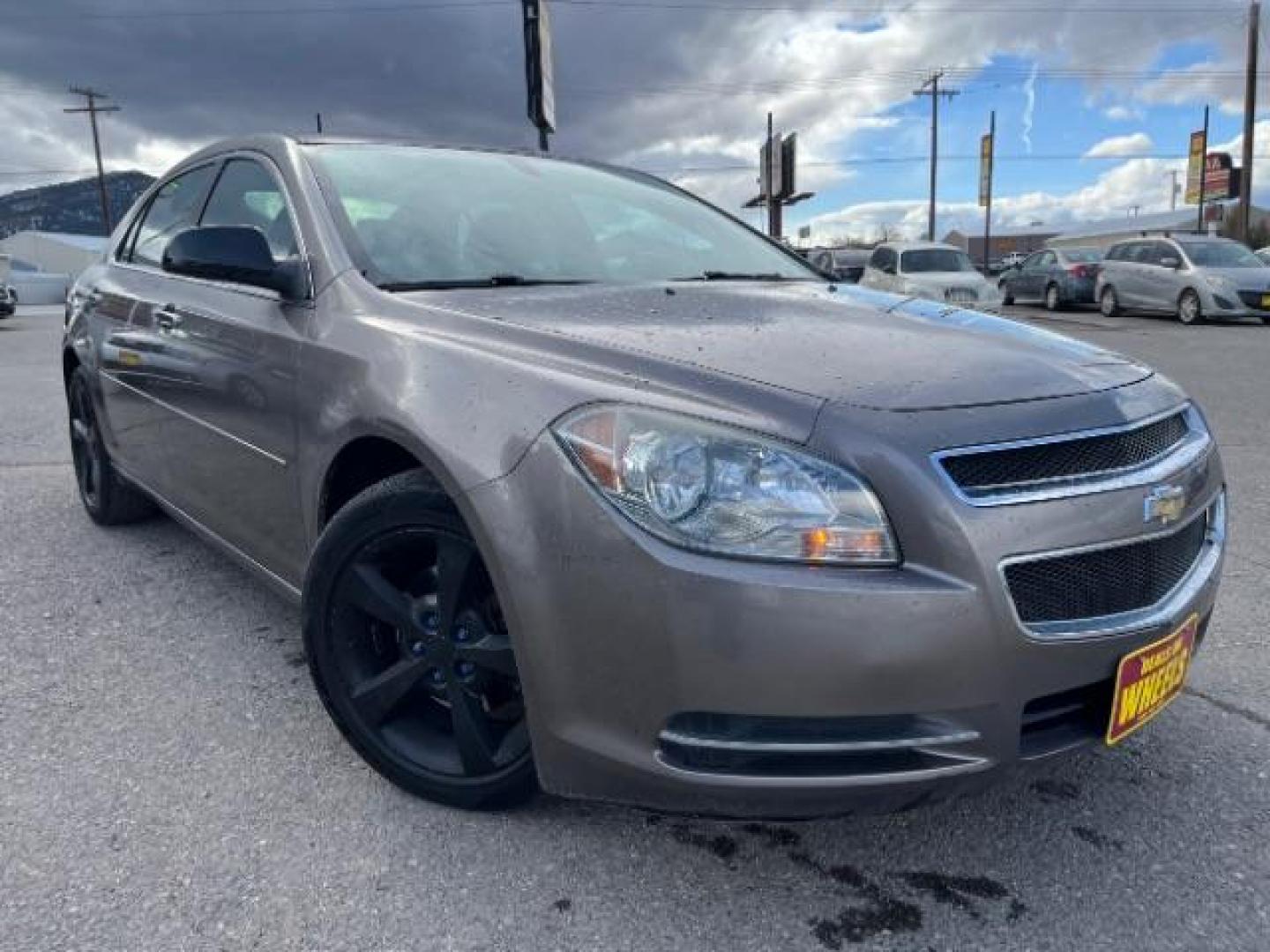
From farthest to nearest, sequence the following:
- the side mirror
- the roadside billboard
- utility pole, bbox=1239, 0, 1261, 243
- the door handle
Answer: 1. the roadside billboard
2. utility pole, bbox=1239, 0, 1261, 243
3. the door handle
4. the side mirror

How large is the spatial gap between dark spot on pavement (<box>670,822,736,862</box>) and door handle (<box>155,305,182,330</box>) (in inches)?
88.1

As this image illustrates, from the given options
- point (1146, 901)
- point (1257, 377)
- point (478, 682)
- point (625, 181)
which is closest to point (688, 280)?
point (625, 181)

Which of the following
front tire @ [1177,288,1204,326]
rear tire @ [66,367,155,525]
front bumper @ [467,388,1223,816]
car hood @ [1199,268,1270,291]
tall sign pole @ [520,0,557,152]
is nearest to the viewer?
front bumper @ [467,388,1223,816]

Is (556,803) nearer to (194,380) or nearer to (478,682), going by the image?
(478,682)

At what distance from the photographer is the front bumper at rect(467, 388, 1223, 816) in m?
1.65

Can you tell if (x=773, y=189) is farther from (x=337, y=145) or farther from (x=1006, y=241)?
(x=1006, y=241)

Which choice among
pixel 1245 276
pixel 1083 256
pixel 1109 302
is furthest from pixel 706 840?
pixel 1083 256

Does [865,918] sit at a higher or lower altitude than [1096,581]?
lower

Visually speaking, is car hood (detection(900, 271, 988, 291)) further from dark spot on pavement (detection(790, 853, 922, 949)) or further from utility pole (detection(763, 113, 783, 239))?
dark spot on pavement (detection(790, 853, 922, 949))

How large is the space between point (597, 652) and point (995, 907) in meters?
0.92

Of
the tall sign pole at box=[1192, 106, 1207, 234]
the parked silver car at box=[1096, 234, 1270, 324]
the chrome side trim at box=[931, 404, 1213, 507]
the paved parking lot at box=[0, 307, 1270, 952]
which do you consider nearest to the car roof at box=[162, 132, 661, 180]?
the paved parking lot at box=[0, 307, 1270, 952]

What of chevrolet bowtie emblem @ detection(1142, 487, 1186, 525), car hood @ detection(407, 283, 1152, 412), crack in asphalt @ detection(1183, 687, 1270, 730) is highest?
car hood @ detection(407, 283, 1152, 412)

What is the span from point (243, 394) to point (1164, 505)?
226cm

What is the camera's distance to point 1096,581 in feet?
5.92
